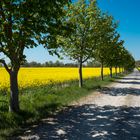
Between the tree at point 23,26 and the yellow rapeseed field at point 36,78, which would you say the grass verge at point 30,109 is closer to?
the tree at point 23,26

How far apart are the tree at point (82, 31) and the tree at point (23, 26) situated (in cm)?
1314

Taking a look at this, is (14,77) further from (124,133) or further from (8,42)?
(124,133)

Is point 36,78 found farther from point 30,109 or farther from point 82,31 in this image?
point 30,109

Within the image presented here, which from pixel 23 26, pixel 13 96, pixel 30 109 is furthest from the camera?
pixel 30 109

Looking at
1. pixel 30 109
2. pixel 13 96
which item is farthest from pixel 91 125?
pixel 13 96

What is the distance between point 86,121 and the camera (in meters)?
11.1

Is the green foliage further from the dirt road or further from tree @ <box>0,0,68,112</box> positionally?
the dirt road

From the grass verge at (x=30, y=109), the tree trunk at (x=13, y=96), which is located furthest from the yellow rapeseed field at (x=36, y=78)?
the tree trunk at (x=13, y=96)

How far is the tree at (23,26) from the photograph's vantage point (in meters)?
9.34

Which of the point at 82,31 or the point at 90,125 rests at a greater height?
the point at 82,31

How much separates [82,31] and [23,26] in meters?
16.0

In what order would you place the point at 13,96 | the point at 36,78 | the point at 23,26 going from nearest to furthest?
1. the point at 23,26
2. the point at 13,96
3. the point at 36,78

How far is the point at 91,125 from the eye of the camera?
33.9 ft

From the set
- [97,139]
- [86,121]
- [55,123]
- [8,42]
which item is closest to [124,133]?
[97,139]
